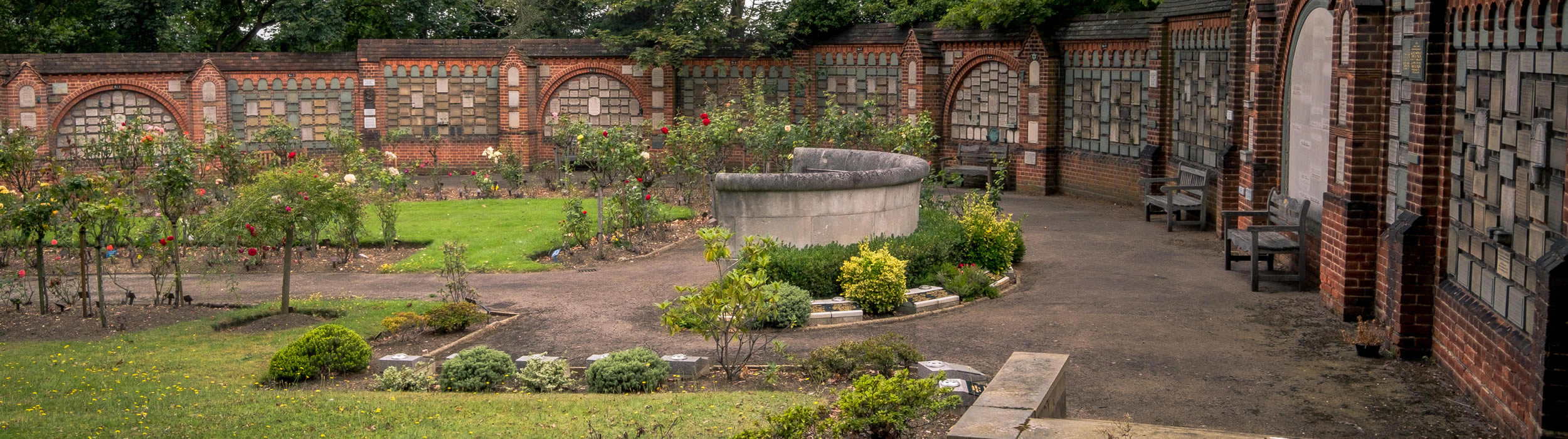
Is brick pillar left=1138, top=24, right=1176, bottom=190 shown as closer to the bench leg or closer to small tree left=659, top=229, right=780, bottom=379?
the bench leg

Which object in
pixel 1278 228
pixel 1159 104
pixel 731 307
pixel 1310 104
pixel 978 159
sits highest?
pixel 1159 104

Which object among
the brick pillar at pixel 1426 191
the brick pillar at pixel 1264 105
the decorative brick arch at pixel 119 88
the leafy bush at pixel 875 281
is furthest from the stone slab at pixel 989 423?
the decorative brick arch at pixel 119 88

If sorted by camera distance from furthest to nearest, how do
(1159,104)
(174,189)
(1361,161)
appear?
(1159,104), (174,189), (1361,161)

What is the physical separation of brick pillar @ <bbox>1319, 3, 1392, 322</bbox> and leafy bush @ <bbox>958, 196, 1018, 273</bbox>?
325cm

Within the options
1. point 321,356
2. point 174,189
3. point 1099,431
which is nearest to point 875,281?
point 321,356

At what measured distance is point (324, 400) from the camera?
8.08 m

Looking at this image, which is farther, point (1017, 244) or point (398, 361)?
point (1017, 244)

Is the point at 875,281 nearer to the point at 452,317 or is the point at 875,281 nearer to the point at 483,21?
the point at 452,317

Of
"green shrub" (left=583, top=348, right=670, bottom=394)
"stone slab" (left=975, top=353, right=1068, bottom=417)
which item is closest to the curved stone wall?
"green shrub" (left=583, top=348, right=670, bottom=394)

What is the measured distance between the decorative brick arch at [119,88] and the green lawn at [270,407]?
15.4 m

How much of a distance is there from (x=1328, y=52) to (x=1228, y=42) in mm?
4633

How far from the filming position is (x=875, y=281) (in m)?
11.2

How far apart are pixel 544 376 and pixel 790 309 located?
2.62 m

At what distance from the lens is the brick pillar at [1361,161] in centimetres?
1055
